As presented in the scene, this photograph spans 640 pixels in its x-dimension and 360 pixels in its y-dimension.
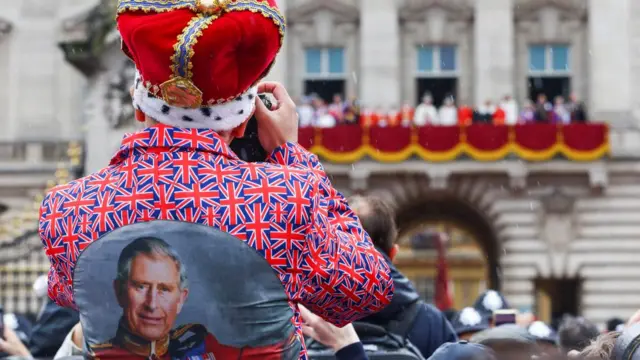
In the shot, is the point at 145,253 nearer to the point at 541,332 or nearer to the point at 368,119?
the point at 541,332

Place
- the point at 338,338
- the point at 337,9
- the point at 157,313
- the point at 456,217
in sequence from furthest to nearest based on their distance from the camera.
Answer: the point at 456,217, the point at 337,9, the point at 338,338, the point at 157,313

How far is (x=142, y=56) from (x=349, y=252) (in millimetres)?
683

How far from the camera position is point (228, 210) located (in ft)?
10.3

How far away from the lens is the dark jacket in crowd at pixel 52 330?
6.12 m

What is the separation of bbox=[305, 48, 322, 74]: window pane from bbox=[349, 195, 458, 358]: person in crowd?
32537mm

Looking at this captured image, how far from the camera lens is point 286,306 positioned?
318 cm

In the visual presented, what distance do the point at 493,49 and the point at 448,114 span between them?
368 centimetres

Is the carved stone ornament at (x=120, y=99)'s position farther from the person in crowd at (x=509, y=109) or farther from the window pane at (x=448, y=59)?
the window pane at (x=448, y=59)

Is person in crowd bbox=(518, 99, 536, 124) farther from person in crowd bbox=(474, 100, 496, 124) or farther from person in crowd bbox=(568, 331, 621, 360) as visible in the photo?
person in crowd bbox=(568, 331, 621, 360)

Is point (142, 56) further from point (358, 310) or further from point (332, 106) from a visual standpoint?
point (332, 106)

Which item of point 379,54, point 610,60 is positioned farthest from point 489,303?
point 379,54

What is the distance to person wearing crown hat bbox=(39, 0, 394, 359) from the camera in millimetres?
3168

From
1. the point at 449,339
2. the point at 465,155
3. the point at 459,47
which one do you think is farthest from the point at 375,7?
the point at 449,339

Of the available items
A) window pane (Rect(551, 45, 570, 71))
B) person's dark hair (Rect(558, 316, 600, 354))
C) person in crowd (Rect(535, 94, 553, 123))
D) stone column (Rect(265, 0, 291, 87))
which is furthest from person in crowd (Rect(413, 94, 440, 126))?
person's dark hair (Rect(558, 316, 600, 354))
